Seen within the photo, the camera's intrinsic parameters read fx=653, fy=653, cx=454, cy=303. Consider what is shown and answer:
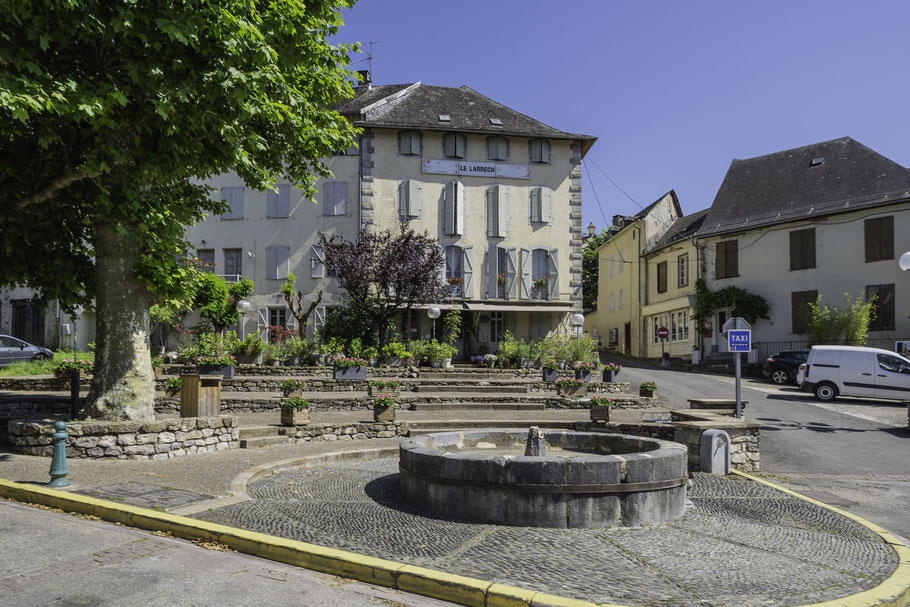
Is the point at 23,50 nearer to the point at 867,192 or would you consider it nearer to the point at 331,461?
the point at 331,461

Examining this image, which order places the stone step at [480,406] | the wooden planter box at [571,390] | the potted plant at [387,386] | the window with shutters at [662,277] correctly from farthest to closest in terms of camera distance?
the window with shutters at [662,277], the wooden planter box at [571,390], the stone step at [480,406], the potted plant at [387,386]

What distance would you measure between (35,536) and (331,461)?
5039 mm

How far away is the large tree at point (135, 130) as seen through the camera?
7.85 m

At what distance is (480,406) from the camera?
1670 centimetres

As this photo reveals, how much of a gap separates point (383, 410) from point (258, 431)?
8.01ft

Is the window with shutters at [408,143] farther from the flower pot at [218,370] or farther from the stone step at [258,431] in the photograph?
the stone step at [258,431]

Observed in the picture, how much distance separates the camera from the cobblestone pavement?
15.7 ft

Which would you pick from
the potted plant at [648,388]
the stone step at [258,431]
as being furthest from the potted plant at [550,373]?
the stone step at [258,431]

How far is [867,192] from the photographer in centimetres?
2642

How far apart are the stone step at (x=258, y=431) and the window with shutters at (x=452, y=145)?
16806 mm

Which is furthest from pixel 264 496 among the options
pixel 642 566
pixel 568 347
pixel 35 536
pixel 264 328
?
pixel 264 328

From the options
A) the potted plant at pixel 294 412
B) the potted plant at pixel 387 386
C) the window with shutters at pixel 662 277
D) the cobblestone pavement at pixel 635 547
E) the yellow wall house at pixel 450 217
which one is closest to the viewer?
the cobblestone pavement at pixel 635 547

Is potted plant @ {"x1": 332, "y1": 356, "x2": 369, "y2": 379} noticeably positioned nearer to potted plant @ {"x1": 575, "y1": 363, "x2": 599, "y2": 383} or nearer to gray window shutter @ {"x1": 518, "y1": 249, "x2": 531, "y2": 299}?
potted plant @ {"x1": 575, "y1": 363, "x2": 599, "y2": 383}

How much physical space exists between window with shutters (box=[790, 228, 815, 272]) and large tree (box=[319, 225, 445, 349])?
16.0 meters
